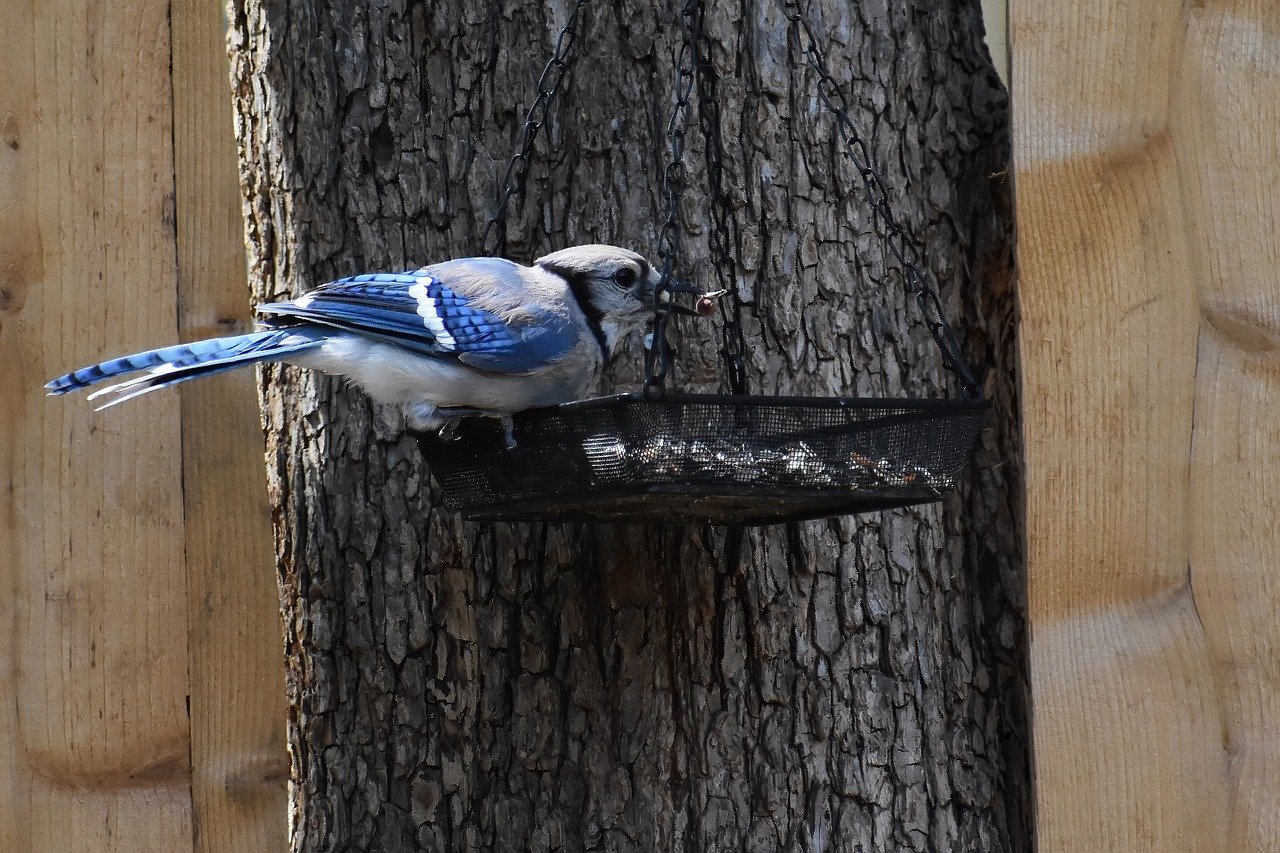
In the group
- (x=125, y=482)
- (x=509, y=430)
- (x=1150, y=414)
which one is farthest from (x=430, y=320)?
(x=1150, y=414)

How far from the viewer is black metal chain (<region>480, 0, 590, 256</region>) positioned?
8.16ft

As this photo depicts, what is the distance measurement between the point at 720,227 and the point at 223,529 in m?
1.17

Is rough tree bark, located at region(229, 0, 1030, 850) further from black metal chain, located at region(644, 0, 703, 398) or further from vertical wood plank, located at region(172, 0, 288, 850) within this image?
vertical wood plank, located at region(172, 0, 288, 850)

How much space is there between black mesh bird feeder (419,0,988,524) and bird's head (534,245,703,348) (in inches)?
6.9

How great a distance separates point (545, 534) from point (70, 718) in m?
1.05

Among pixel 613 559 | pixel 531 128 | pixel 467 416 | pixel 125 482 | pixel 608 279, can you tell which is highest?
pixel 531 128

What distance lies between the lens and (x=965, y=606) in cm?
279

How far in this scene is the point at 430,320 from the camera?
2.59 m

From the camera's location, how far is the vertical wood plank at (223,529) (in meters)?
2.95

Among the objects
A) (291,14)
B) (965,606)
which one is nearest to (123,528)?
(291,14)

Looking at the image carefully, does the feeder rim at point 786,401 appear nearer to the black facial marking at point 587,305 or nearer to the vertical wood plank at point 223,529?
the black facial marking at point 587,305

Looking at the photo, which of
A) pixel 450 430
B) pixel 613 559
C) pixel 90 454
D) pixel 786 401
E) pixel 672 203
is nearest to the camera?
pixel 786 401

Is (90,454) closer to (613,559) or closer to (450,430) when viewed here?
(450,430)

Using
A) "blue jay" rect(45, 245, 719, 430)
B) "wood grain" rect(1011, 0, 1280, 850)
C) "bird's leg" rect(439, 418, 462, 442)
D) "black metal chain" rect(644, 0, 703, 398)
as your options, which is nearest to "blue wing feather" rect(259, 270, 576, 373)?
"blue jay" rect(45, 245, 719, 430)
